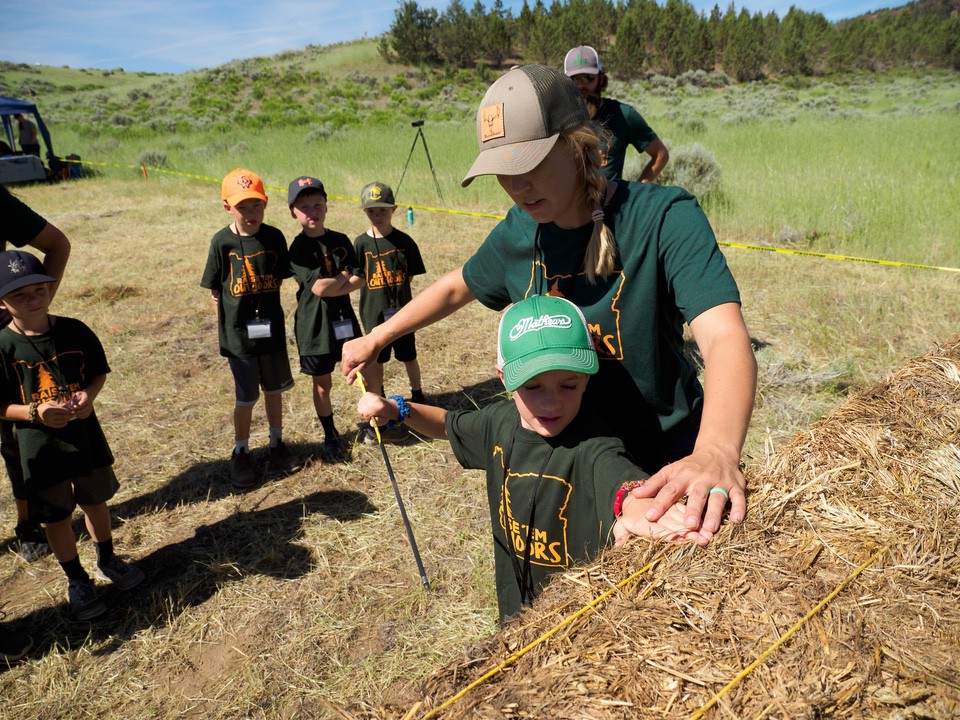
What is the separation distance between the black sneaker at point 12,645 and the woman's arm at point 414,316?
2.53 meters

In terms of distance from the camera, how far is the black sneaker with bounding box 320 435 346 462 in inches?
200

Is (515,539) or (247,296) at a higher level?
(247,296)

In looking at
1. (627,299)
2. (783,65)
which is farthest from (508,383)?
(783,65)

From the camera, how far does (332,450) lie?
5121 mm

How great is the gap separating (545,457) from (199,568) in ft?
9.74

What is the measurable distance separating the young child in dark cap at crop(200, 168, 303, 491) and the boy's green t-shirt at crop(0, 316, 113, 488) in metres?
1.16

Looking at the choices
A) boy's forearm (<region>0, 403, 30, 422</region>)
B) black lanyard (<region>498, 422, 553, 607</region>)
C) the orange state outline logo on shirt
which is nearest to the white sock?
boy's forearm (<region>0, 403, 30, 422</region>)

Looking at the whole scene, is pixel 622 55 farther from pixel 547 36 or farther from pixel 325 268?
pixel 325 268

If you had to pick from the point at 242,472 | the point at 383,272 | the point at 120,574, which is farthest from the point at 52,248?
the point at 383,272

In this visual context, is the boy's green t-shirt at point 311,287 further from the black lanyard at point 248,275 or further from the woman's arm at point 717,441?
the woman's arm at point 717,441

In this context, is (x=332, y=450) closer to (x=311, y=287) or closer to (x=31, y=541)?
(x=311, y=287)

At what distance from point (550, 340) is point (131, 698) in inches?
112

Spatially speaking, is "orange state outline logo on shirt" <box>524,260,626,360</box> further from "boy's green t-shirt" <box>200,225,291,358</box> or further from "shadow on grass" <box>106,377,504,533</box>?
"shadow on grass" <box>106,377,504,533</box>

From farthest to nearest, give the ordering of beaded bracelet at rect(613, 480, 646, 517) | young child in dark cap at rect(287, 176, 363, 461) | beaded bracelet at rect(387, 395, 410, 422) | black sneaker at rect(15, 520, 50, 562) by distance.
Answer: young child in dark cap at rect(287, 176, 363, 461), black sneaker at rect(15, 520, 50, 562), beaded bracelet at rect(387, 395, 410, 422), beaded bracelet at rect(613, 480, 646, 517)
